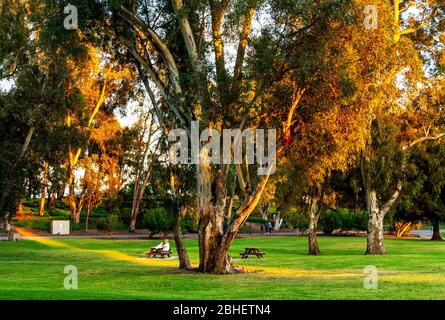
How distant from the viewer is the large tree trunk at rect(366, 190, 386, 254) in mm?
40750

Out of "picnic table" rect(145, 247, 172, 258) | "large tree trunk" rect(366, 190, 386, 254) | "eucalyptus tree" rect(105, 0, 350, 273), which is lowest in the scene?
"picnic table" rect(145, 247, 172, 258)

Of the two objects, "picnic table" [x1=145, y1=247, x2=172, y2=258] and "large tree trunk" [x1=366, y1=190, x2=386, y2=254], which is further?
"large tree trunk" [x1=366, y1=190, x2=386, y2=254]

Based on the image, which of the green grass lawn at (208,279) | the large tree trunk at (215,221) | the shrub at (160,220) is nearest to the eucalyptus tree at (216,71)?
the large tree trunk at (215,221)

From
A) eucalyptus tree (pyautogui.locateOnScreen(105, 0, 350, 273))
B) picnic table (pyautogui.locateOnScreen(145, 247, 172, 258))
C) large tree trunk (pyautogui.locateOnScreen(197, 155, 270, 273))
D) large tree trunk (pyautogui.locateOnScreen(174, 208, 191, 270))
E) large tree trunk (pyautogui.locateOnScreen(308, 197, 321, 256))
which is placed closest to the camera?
eucalyptus tree (pyautogui.locateOnScreen(105, 0, 350, 273))

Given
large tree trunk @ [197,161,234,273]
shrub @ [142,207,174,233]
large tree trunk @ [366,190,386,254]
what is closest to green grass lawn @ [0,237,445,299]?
large tree trunk @ [197,161,234,273]

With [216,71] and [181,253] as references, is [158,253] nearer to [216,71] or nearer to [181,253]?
[181,253]

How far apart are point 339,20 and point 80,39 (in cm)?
1100

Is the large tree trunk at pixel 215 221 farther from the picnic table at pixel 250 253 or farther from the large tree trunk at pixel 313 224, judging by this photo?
the large tree trunk at pixel 313 224

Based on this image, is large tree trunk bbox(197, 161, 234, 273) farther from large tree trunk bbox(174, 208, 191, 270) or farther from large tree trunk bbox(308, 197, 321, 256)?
large tree trunk bbox(308, 197, 321, 256)

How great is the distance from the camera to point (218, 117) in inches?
969

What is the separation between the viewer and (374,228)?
4112cm

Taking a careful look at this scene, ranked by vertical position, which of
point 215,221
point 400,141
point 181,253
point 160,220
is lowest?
point 181,253

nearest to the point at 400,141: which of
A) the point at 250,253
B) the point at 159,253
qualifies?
the point at 250,253
